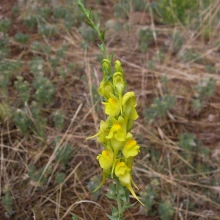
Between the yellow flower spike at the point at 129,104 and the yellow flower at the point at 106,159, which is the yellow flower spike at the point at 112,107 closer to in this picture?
the yellow flower spike at the point at 129,104

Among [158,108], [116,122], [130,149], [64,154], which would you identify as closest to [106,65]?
[116,122]

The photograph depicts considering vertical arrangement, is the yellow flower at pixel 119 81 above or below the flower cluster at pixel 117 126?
above

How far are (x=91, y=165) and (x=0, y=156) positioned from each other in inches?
24.7

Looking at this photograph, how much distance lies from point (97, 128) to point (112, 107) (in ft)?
5.26

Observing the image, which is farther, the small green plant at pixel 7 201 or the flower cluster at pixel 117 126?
the small green plant at pixel 7 201

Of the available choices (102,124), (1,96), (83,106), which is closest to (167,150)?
(83,106)

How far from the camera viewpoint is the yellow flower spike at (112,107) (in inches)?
58.9

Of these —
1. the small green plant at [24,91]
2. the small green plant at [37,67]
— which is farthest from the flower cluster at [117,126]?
the small green plant at [37,67]

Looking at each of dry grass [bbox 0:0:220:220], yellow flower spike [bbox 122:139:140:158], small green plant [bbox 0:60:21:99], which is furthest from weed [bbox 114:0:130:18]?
yellow flower spike [bbox 122:139:140:158]

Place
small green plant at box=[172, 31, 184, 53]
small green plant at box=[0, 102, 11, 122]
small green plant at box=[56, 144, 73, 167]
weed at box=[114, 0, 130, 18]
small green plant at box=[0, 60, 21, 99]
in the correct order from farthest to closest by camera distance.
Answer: weed at box=[114, 0, 130, 18] → small green plant at box=[172, 31, 184, 53] → small green plant at box=[0, 60, 21, 99] → small green plant at box=[0, 102, 11, 122] → small green plant at box=[56, 144, 73, 167]

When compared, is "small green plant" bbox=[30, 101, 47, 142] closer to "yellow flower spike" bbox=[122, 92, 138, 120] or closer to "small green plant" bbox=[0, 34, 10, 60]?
"small green plant" bbox=[0, 34, 10, 60]

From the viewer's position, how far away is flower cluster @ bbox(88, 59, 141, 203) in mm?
1508

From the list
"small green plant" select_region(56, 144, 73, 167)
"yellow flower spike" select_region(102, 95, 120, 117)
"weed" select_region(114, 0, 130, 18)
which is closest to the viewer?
"yellow flower spike" select_region(102, 95, 120, 117)

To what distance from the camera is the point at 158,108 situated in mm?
3113
